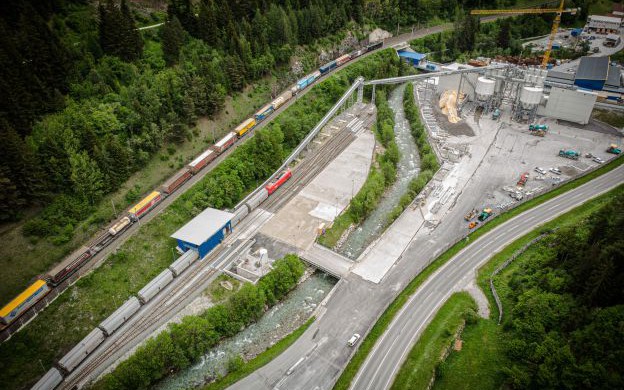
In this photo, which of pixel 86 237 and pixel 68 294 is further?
pixel 86 237

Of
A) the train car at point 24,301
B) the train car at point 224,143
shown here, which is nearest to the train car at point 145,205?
the train car at point 24,301

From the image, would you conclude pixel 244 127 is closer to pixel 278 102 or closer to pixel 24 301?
pixel 278 102

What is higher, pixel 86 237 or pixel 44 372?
pixel 86 237

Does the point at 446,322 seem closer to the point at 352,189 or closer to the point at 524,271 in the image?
the point at 524,271

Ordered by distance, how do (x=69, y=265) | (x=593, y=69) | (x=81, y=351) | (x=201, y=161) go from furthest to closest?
(x=593, y=69), (x=201, y=161), (x=69, y=265), (x=81, y=351)

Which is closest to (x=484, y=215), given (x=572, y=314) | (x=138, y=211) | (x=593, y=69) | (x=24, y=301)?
(x=572, y=314)

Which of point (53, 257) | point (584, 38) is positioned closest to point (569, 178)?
point (53, 257)

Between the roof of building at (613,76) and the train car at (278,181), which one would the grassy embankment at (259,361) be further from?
the roof of building at (613,76)
